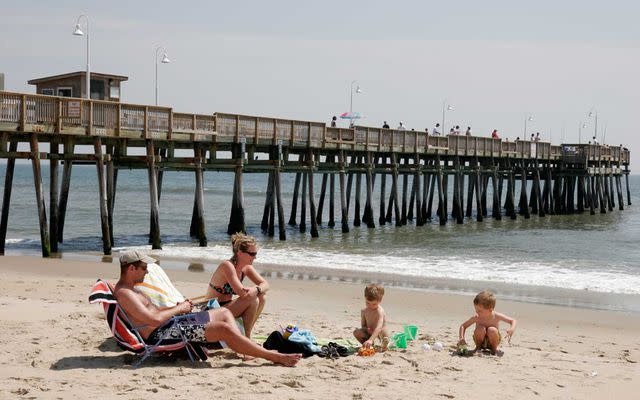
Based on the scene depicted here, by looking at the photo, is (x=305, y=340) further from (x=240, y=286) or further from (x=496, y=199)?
(x=496, y=199)

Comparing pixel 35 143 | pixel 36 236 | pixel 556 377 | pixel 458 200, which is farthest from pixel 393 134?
pixel 556 377

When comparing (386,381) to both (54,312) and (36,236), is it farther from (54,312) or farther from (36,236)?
(36,236)

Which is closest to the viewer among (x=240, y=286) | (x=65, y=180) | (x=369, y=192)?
(x=240, y=286)

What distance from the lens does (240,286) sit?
8.48 m

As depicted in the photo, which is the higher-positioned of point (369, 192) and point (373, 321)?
point (369, 192)

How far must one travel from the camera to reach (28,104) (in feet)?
65.2

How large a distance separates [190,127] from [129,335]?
1712 centimetres

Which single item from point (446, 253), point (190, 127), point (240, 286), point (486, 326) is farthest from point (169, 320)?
point (446, 253)

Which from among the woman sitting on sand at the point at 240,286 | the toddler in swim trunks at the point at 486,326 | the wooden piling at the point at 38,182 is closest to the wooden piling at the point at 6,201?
the wooden piling at the point at 38,182

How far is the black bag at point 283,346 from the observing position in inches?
328

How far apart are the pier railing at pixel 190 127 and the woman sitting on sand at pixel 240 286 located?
12.5 m

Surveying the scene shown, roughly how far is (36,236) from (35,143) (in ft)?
31.7

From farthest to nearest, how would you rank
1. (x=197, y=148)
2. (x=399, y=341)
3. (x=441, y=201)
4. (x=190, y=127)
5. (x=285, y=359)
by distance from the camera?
(x=441, y=201) → (x=197, y=148) → (x=190, y=127) → (x=399, y=341) → (x=285, y=359)

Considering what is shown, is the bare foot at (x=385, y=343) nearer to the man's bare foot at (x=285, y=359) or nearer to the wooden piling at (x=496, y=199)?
the man's bare foot at (x=285, y=359)
